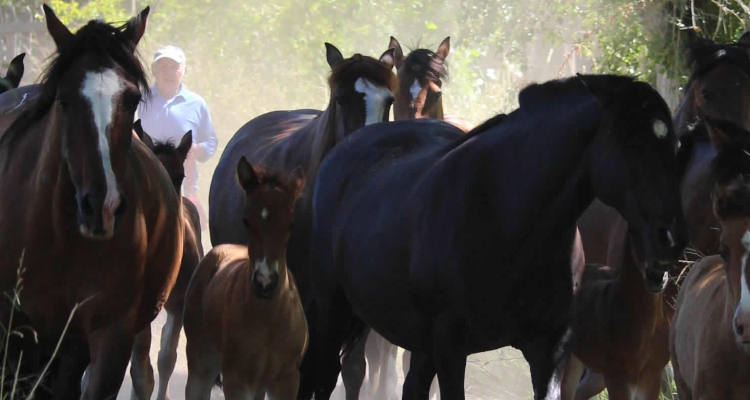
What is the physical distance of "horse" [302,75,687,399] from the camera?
5031 mm

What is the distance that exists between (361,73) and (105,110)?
2.90 metres

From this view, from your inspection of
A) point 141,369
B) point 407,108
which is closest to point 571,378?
point 141,369

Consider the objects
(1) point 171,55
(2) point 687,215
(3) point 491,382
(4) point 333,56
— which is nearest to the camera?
(2) point 687,215

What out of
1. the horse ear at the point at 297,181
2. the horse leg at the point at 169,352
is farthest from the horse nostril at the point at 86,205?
the horse leg at the point at 169,352

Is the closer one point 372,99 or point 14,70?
point 372,99

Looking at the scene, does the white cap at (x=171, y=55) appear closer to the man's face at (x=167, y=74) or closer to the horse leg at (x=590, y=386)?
the man's face at (x=167, y=74)

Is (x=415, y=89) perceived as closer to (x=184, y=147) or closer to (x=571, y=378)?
(x=184, y=147)

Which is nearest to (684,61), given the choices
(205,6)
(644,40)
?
(644,40)

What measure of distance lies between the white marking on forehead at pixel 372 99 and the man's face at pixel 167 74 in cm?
462

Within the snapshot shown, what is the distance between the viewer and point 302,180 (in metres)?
7.17

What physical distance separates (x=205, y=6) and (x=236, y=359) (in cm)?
1628

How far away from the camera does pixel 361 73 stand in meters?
8.10

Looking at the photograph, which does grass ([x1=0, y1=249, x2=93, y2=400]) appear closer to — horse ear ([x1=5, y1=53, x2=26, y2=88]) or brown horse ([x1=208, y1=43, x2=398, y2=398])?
brown horse ([x1=208, y1=43, x2=398, y2=398])

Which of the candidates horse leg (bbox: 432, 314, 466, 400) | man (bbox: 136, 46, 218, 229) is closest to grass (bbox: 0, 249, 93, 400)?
horse leg (bbox: 432, 314, 466, 400)
